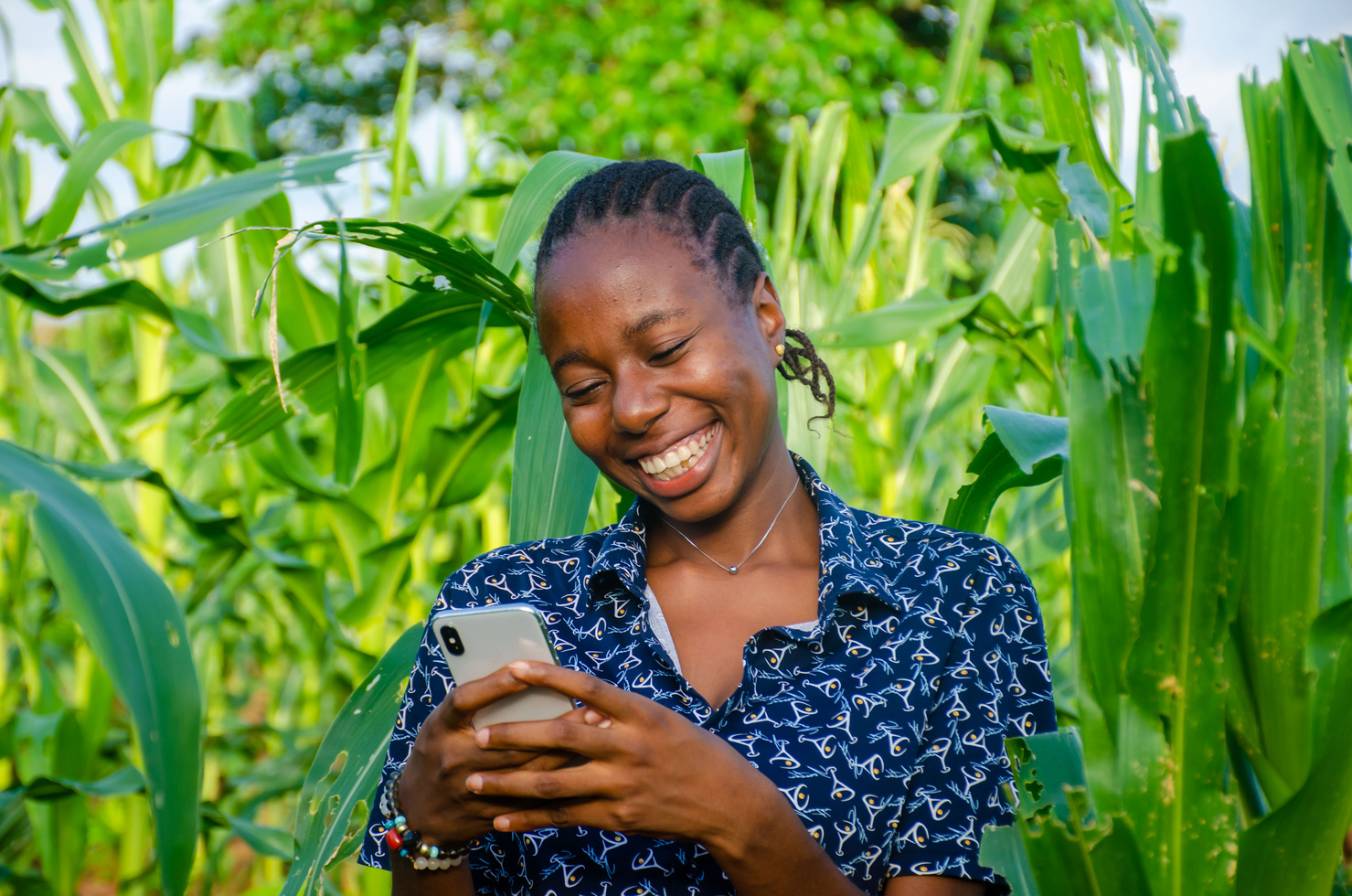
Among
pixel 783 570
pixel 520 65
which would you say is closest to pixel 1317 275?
pixel 783 570

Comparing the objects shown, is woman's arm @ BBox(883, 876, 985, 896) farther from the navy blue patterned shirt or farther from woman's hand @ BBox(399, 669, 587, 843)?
woman's hand @ BBox(399, 669, 587, 843)

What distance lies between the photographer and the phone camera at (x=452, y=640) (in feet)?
2.49

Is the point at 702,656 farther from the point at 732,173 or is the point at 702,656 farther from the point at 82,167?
the point at 82,167

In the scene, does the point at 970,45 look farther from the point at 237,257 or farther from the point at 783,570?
the point at 237,257

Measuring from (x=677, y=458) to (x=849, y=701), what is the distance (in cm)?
26

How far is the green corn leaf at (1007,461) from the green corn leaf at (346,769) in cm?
58

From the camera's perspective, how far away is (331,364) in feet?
3.81

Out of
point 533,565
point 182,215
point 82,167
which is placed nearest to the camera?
point 533,565

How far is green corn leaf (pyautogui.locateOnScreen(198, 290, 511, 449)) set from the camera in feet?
3.64

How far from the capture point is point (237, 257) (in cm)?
180

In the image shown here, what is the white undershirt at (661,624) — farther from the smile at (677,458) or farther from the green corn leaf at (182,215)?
the green corn leaf at (182,215)

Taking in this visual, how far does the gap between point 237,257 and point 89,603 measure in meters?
1.20

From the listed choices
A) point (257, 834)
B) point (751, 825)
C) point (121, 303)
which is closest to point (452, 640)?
point (751, 825)

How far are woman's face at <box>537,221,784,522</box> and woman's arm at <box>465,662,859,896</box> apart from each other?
0.31m
